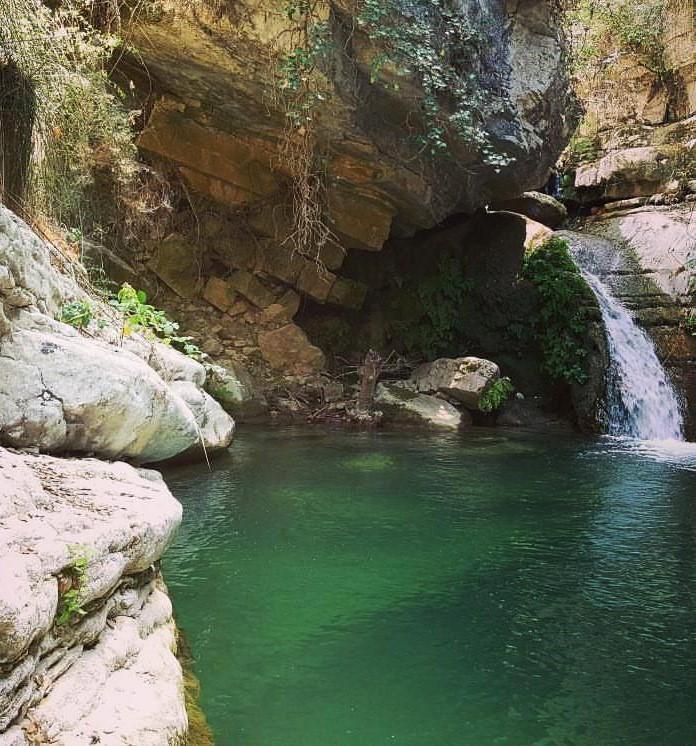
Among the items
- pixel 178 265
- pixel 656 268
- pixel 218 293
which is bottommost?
pixel 218 293

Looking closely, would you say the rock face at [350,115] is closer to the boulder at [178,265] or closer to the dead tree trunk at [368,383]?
the boulder at [178,265]

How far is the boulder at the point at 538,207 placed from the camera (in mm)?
14422

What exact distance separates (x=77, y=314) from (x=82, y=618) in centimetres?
336

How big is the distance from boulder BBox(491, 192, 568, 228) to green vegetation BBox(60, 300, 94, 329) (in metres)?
10.6

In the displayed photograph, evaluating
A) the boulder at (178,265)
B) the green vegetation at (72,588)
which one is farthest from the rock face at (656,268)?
the green vegetation at (72,588)

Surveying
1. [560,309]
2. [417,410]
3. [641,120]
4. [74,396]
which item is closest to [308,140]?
[417,410]

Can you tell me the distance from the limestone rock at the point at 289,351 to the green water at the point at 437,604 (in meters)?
4.74

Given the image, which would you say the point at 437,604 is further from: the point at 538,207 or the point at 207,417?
the point at 538,207

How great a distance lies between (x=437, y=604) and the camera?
3910 millimetres

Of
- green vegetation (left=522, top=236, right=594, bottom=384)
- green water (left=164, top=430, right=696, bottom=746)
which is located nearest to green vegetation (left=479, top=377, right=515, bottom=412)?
green vegetation (left=522, top=236, right=594, bottom=384)

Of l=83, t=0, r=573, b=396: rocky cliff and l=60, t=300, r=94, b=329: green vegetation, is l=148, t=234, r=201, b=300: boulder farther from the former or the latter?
l=60, t=300, r=94, b=329: green vegetation

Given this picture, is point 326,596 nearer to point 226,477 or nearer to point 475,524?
point 475,524

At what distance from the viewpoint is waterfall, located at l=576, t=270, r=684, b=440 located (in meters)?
10.3

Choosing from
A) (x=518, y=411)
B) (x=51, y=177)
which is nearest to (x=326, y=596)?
(x=51, y=177)
